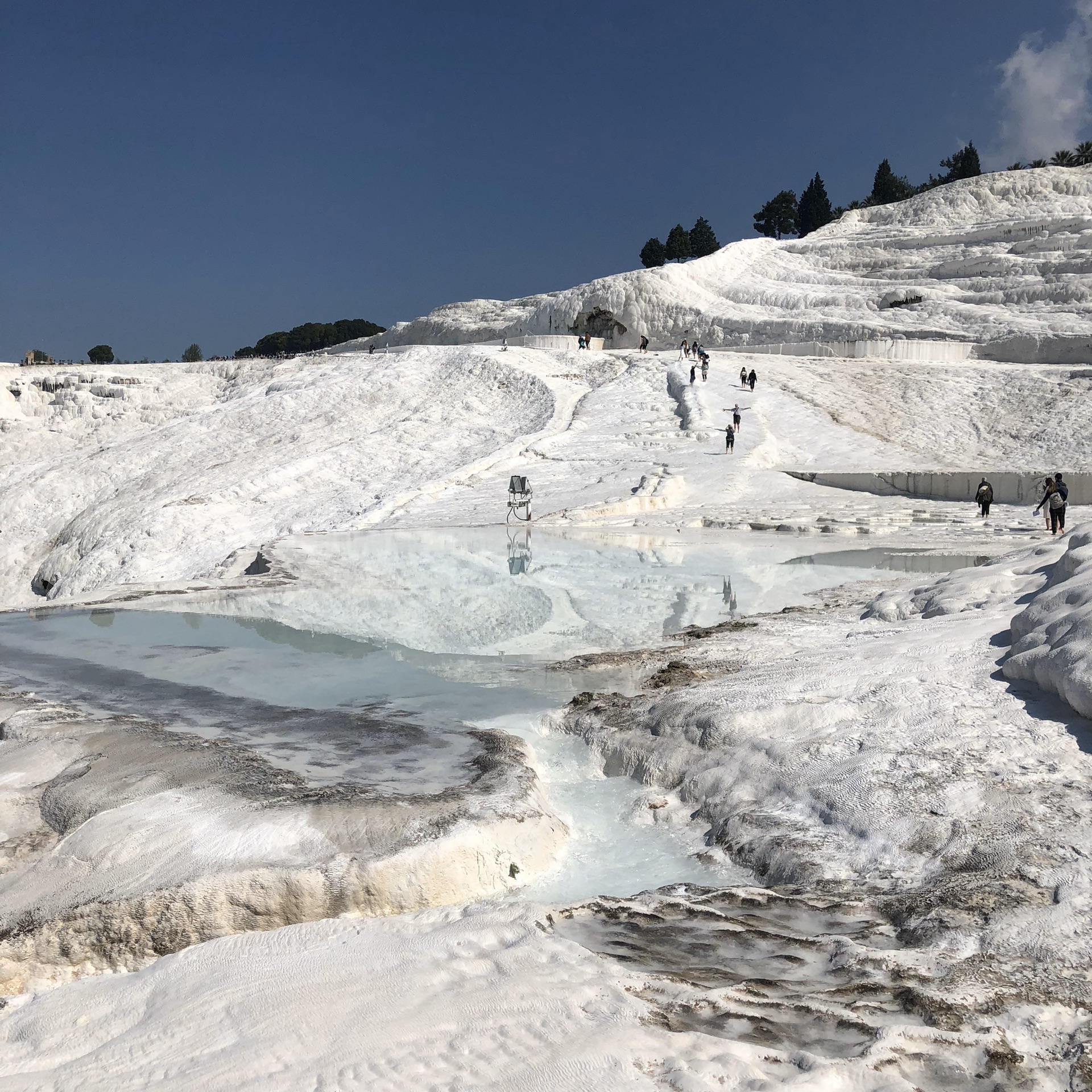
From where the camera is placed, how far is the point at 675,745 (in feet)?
15.6

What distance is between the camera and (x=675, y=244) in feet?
185

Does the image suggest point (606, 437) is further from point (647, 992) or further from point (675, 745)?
point (647, 992)

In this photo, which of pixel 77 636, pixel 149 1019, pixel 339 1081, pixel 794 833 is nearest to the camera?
pixel 339 1081

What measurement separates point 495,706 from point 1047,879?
3086mm

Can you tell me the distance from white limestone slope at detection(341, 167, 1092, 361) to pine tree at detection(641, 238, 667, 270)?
48.1 ft

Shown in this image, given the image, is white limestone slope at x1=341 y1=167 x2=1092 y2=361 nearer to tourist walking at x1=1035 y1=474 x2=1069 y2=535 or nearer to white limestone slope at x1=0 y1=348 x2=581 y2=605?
white limestone slope at x1=0 y1=348 x2=581 y2=605

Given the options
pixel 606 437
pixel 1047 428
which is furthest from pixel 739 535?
pixel 1047 428

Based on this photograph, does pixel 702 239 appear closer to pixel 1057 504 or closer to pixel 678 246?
pixel 678 246

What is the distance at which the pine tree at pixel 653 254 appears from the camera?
57375mm

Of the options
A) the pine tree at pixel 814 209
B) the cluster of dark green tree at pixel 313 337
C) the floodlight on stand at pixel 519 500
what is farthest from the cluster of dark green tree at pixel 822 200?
the floodlight on stand at pixel 519 500

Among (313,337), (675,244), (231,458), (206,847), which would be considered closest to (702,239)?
(675,244)

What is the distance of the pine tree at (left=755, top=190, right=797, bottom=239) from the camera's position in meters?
61.0

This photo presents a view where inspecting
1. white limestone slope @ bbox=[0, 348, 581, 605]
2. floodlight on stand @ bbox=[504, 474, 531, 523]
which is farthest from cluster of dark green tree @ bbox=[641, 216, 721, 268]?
floodlight on stand @ bbox=[504, 474, 531, 523]

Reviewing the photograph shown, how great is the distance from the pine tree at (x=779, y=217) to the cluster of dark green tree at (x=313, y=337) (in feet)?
84.0
